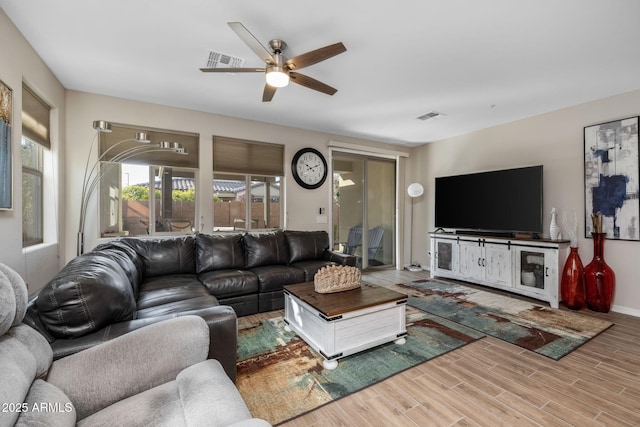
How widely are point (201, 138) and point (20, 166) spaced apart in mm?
1954

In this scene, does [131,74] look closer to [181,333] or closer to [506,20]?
[181,333]

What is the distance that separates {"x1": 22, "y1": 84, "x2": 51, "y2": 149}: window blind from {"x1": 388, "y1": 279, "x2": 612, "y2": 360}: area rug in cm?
439

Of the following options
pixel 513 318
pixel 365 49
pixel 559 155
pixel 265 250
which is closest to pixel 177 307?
pixel 265 250

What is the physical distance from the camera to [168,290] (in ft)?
8.34

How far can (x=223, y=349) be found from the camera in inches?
60.5

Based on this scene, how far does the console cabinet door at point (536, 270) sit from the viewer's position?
11.4 feet

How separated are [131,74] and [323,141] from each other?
2.89 m

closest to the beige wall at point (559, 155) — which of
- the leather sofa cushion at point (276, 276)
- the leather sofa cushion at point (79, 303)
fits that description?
the leather sofa cushion at point (276, 276)

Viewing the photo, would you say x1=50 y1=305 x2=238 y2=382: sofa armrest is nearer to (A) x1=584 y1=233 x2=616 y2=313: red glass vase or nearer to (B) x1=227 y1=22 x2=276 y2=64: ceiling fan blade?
(B) x1=227 y1=22 x2=276 y2=64: ceiling fan blade

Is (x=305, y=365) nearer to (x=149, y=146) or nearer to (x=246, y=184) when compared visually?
(x=246, y=184)

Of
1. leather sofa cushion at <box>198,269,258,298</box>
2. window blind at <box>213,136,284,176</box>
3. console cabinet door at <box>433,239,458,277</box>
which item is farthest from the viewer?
console cabinet door at <box>433,239,458,277</box>

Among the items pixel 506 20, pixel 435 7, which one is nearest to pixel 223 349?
pixel 435 7

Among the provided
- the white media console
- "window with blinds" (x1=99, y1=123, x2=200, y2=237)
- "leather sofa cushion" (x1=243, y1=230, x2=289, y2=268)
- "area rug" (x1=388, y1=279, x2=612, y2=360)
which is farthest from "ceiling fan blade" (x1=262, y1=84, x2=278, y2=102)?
the white media console

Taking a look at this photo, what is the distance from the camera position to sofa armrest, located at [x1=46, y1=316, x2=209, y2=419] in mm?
1077
